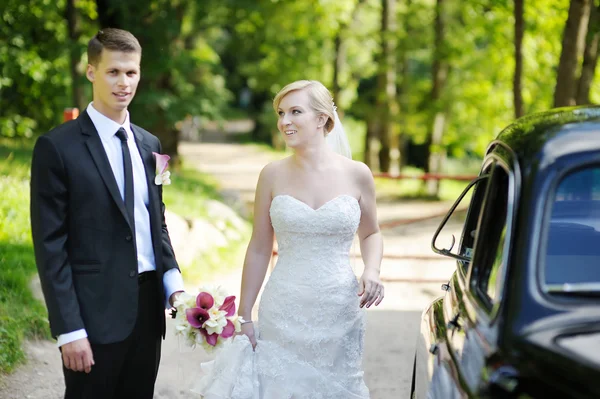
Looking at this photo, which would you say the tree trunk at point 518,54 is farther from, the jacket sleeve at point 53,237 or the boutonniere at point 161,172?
the jacket sleeve at point 53,237

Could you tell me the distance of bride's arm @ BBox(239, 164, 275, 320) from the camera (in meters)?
4.34

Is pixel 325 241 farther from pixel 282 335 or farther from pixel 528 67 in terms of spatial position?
pixel 528 67

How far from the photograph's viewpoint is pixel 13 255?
8.08 meters

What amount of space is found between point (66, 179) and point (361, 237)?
67.4 inches

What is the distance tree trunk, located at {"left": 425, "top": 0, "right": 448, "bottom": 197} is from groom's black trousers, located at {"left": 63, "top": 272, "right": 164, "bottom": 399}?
1808cm

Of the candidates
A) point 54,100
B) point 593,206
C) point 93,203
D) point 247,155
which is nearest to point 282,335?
point 93,203

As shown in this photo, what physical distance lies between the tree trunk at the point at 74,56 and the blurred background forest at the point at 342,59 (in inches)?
1.4

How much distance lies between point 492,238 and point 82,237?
1.72m

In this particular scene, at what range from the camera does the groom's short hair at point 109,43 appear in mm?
3670

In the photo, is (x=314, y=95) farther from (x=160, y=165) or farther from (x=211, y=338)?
(x=211, y=338)

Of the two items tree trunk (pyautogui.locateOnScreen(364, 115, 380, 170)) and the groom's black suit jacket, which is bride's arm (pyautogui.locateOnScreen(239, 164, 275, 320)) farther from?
tree trunk (pyautogui.locateOnScreen(364, 115, 380, 170))

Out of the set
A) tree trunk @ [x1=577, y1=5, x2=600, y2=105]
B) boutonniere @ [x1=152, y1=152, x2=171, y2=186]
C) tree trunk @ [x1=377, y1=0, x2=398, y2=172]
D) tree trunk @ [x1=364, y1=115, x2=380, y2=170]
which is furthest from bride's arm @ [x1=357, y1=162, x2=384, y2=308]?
tree trunk @ [x1=364, y1=115, x2=380, y2=170]

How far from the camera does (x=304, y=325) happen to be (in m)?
4.25

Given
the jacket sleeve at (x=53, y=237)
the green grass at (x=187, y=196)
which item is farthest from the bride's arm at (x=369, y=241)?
the green grass at (x=187, y=196)
